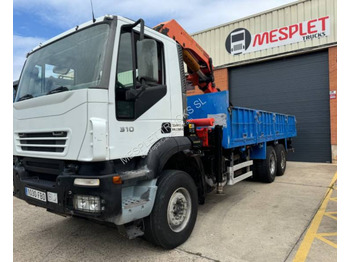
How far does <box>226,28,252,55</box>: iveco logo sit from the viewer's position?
38.4 ft

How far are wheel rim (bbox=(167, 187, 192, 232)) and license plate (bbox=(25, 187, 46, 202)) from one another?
4.88 ft

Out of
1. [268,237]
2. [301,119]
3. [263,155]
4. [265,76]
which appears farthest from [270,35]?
[268,237]

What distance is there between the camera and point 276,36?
10.9 meters

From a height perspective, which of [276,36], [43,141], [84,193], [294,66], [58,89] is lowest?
[84,193]

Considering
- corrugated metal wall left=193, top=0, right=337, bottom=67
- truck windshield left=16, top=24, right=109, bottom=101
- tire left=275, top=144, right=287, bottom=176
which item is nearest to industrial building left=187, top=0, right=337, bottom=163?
corrugated metal wall left=193, top=0, right=337, bottom=67

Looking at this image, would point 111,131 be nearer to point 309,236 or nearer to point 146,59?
point 146,59

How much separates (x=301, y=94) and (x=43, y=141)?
417 inches

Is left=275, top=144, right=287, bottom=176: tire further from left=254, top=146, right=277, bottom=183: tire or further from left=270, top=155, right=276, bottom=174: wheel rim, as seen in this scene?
left=254, top=146, right=277, bottom=183: tire

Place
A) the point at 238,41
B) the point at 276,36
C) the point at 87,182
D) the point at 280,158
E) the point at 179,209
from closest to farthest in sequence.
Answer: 1. the point at 87,182
2. the point at 179,209
3. the point at 280,158
4. the point at 276,36
5. the point at 238,41

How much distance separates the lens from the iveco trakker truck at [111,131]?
2.54 metres

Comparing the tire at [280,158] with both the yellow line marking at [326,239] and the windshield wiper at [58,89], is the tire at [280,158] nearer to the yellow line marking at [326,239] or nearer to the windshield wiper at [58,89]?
the yellow line marking at [326,239]

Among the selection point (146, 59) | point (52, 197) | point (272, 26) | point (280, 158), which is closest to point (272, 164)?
point (280, 158)

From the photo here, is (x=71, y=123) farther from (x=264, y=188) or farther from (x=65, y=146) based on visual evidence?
(x=264, y=188)

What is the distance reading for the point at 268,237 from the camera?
358 centimetres
